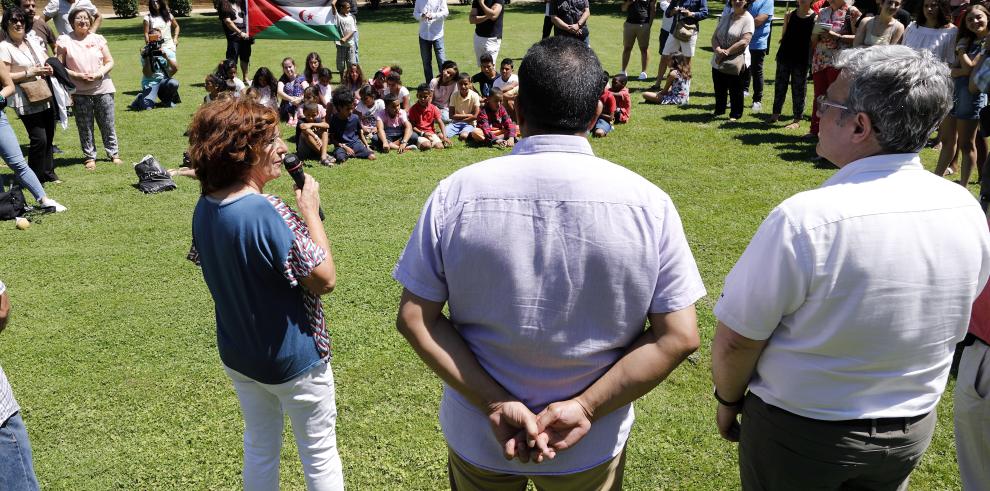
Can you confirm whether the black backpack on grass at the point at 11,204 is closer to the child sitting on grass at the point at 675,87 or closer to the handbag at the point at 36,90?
the handbag at the point at 36,90

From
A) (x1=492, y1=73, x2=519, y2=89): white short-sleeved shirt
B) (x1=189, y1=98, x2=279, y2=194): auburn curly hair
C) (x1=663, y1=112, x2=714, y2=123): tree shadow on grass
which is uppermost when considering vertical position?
(x1=189, y1=98, x2=279, y2=194): auburn curly hair

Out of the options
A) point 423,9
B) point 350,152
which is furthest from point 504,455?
point 423,9

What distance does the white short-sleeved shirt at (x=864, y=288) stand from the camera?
193 cm

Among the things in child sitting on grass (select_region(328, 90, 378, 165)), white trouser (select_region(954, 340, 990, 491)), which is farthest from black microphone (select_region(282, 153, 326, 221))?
child sitting on grass (select_region(328, 90, 378, 165))

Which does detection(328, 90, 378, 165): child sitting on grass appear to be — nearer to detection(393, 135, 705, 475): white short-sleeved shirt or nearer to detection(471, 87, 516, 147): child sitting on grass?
detection(471, 87, 516, 147): child sitting on grass

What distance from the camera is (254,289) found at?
2574 millimetres

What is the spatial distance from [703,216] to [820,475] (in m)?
5.00

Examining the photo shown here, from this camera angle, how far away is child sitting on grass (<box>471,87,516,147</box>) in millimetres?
9914

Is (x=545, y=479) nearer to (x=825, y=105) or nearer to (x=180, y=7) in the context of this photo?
(x=825, y=105)

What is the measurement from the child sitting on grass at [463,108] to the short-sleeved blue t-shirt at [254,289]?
7724 millimetres

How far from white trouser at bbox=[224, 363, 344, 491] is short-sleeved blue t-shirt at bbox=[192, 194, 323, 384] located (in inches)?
3.2

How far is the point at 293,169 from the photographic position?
10.2ft

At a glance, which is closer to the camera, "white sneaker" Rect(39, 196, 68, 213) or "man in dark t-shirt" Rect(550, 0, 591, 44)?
"white sneaker" Rect(39, 196, 68, 213)

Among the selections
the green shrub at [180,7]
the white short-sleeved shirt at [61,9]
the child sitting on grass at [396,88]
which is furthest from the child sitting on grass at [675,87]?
the green shrub at [180,7]
